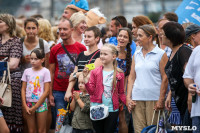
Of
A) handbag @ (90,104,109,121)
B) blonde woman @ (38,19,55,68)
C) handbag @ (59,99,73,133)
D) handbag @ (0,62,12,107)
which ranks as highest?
blonde woman @ (38,19,55,68)

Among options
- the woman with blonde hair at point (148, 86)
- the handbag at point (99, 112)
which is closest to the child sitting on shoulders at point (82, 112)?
the handbag at point (99, 112)

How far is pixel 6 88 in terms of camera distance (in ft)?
23.1

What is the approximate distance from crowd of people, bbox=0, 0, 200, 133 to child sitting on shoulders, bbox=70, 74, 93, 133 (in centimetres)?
2

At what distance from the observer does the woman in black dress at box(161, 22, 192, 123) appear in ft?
18.7

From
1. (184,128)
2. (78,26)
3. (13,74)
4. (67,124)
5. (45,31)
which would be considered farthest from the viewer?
(45,31)

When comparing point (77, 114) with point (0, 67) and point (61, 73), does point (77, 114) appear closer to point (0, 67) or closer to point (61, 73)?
point (61, 73)

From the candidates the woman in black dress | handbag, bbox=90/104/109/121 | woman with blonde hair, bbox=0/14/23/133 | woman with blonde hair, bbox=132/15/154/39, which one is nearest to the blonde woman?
woman with blonde hair, bbox=0/14/23/133

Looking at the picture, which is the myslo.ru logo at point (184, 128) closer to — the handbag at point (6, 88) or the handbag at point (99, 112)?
the handbag at point (99, 112)

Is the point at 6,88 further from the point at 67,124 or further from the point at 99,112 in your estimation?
the point at 99,112

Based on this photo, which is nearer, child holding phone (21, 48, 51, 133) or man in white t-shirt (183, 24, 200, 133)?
man in white t-shirt (183, 24, 200, 133)

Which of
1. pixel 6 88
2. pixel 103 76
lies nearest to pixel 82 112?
pixel 103 76

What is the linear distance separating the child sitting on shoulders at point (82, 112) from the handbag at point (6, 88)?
1.19 metres

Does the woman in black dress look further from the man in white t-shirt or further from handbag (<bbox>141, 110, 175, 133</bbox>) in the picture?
the man in white t-shirt

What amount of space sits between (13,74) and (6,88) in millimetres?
702
